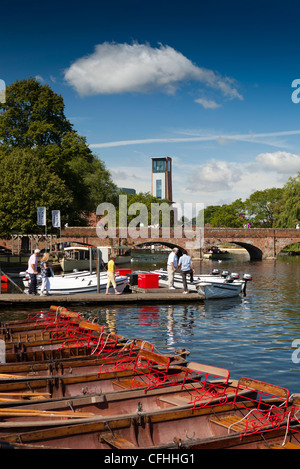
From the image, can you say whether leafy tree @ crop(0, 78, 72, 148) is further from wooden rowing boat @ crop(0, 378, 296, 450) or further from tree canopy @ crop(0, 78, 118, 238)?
wooden rowing boat @ crop(0, 378, 296, 450)

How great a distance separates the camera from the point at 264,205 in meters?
116

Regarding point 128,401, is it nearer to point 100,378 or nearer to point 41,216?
point 100,378

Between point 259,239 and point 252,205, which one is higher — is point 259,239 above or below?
below

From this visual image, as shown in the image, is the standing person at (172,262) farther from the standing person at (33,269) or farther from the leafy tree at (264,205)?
the leafy tree at (264,205)

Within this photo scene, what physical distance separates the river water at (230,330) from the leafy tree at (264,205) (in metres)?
87.1

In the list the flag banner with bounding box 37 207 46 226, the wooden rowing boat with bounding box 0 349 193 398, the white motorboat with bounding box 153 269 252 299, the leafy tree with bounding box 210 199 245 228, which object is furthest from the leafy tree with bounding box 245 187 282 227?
the wooden rowing boat with bounding box 0 349 193 398

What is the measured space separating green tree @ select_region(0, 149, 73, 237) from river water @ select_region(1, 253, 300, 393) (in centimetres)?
2867

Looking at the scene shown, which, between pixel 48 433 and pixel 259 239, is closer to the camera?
pixel 48 433

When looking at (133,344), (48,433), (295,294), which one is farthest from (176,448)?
(295,294)

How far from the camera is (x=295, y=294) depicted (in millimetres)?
31906

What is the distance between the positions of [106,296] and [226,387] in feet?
51.1

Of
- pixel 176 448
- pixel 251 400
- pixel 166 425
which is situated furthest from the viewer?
pixel 251 400

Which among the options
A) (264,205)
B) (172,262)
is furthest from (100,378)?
(264,205)
